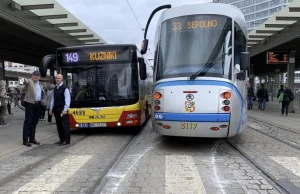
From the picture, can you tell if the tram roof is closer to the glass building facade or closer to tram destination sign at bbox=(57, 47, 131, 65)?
tram destination sign at bbox=(57, 47, 131, 65)

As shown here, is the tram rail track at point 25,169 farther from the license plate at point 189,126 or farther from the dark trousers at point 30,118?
the license plate at point 189,126

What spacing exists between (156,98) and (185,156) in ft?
4.95

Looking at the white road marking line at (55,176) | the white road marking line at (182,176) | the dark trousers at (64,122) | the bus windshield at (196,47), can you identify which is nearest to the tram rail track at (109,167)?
the white road marking line at (55,176)

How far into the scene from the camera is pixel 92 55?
34.8ft

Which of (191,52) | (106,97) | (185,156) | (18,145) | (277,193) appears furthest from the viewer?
(106,97)

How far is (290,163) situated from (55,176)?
459 cm

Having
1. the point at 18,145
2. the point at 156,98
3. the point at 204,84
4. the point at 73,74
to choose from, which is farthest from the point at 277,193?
the point at 73,74

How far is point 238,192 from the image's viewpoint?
16.2ft

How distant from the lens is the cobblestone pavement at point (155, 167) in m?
5.17

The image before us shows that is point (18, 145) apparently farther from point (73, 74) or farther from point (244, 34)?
point (244, 34)

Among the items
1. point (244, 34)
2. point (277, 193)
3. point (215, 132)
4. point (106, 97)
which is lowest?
point (277, 193)

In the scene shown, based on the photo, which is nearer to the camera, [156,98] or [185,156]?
[185,156]

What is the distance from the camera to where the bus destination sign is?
10.5m

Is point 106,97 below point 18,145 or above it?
above
